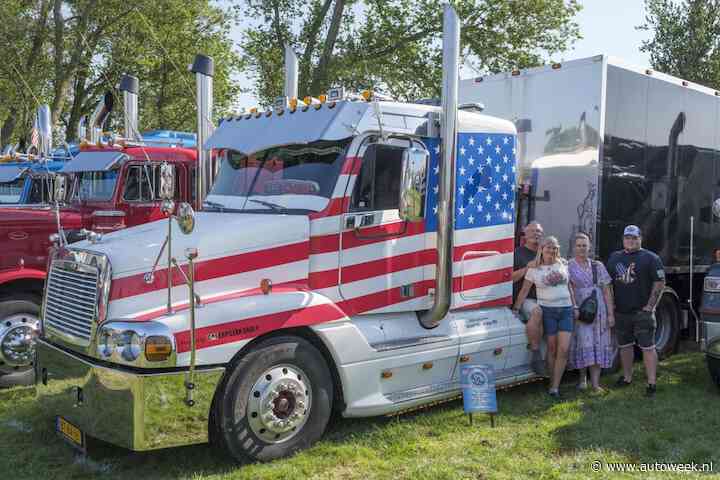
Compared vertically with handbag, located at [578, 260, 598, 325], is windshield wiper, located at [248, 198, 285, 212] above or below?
above

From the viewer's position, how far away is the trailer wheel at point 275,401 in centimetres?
479

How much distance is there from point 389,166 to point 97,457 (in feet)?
10.2

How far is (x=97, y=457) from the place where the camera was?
5.25 m

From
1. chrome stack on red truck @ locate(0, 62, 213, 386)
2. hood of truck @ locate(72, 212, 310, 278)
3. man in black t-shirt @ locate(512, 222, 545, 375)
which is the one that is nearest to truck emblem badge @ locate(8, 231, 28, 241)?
chrome stack on red truck @ locate(0, 62, 213, 386)

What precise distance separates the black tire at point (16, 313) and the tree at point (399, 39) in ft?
52.9

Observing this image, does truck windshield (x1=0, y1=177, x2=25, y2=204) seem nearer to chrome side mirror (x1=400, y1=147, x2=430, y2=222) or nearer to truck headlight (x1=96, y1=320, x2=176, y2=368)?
truck headlight (x1=96, y1=320, x2=176, y2=368)

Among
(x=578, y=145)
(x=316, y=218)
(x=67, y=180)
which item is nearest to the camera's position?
(x=316, y=218)

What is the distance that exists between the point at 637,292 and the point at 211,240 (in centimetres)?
438

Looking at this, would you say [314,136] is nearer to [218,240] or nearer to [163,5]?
[218,240]

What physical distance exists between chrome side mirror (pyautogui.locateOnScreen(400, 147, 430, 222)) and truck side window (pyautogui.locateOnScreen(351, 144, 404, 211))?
0.46 meters

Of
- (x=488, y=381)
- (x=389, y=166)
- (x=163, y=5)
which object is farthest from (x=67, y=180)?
(x=163, y=5)

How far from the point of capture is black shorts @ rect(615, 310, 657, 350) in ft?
23.1

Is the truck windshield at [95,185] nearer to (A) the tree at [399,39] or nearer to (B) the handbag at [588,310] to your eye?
(B) the handbag at [588,310]

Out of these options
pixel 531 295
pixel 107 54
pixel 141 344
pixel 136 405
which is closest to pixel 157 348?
pixel 141 344
